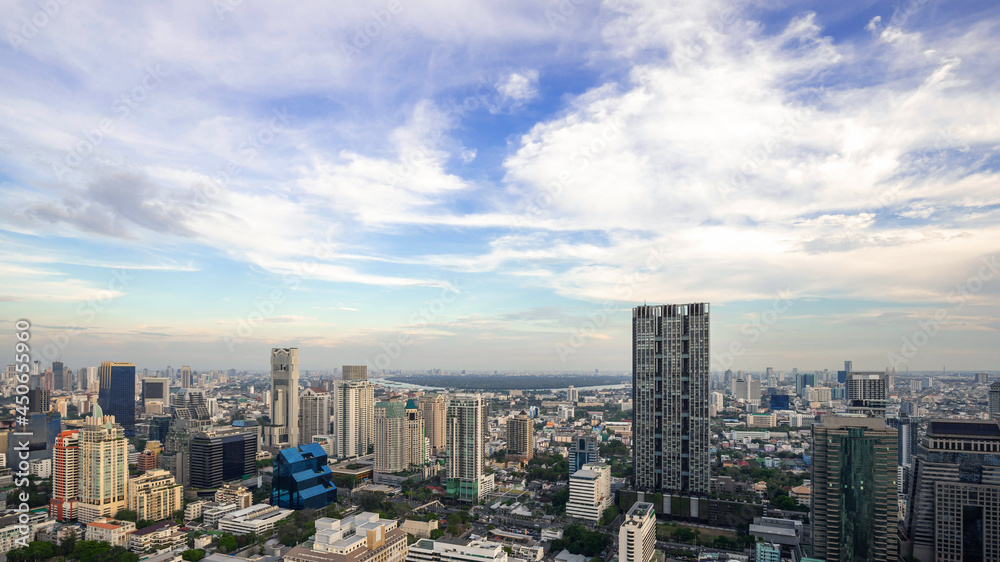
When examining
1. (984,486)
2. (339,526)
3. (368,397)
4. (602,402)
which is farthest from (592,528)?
(602,402)

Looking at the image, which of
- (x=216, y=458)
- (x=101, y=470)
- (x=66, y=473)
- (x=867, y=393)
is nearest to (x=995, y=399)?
(x=867, y=393)

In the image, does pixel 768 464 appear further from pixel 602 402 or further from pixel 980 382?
pixel 602 402

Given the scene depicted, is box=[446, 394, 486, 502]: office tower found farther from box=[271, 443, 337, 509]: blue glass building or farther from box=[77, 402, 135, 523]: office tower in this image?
box=[77, 402, 135, 523]: office tower

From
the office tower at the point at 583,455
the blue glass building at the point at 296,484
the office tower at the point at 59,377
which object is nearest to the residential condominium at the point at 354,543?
the blue glass building at the point at 296,484

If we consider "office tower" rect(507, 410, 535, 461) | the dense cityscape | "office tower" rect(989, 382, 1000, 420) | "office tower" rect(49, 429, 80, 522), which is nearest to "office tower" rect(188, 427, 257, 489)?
the dense cityscape

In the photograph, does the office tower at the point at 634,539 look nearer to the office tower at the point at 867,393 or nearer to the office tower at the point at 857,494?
the office tower at the point at 857,494
